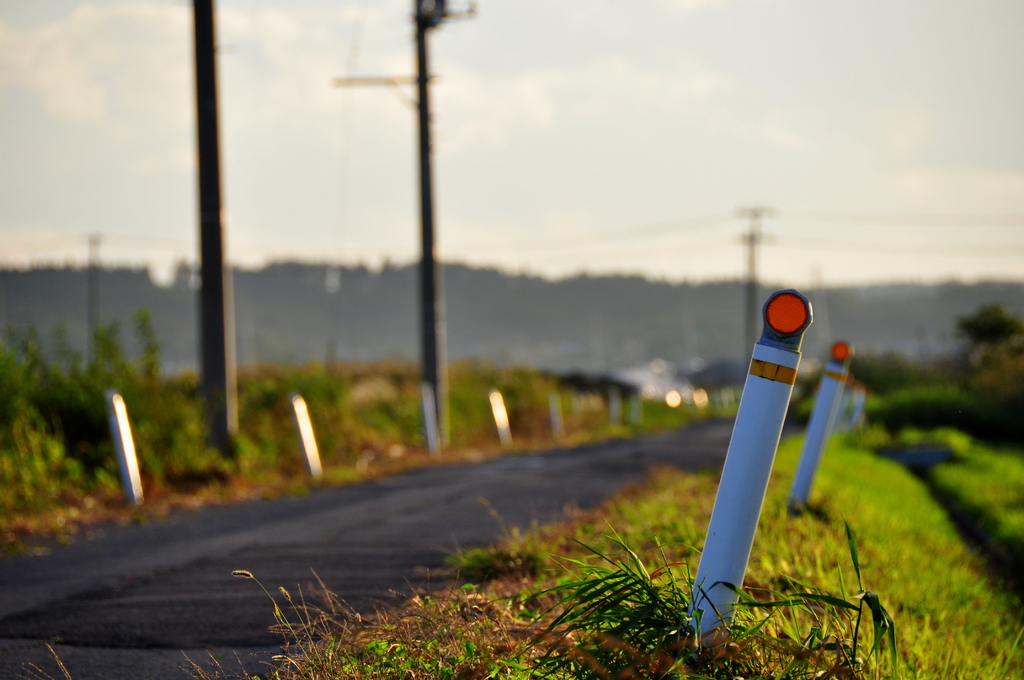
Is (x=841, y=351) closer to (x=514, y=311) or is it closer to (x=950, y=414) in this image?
(x=950, y=414)

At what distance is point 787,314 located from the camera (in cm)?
252

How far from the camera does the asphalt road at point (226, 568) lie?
3.72 m

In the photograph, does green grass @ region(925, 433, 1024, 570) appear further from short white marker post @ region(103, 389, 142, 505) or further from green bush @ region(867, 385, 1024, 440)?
short white marker post @ region(103, 389, 142, 505)

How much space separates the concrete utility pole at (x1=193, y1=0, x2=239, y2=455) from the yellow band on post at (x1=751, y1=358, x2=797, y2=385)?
29.8 feet

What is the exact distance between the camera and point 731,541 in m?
2.54

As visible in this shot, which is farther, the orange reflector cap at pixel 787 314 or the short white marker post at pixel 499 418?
the short white marker post at pixel 499 418

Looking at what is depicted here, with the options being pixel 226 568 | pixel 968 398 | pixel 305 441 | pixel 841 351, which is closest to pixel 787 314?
pixel 841 351

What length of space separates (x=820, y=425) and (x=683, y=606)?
3782mm

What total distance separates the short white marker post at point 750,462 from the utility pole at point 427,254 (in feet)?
46.9

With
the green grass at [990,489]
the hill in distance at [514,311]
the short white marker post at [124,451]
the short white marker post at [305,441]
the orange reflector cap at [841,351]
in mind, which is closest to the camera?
the orange reflector cap at [841,351]

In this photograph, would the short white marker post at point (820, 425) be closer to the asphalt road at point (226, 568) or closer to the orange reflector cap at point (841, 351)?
the orange reflector cap at point (841, 351)

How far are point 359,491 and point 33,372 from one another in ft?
11.1

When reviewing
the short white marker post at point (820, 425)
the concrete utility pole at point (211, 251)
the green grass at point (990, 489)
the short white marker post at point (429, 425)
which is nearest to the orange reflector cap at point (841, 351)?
the short white marker post at point (820, 425)

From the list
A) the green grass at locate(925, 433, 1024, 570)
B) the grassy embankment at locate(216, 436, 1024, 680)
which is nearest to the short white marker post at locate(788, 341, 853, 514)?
the grassy embankment at locate(216, 436, 1024, 680)
